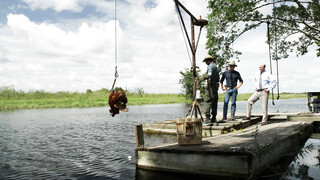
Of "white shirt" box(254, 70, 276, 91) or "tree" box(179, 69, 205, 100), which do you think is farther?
"tree" box(179, 69, 205, 100)

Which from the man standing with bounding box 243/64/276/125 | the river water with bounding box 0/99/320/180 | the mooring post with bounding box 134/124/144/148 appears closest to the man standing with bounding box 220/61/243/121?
the man standing with bounding box 243/64/276/125

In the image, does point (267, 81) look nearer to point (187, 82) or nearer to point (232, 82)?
point (232, 82)

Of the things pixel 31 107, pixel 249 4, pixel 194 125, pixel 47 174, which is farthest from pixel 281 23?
pixel 31 107

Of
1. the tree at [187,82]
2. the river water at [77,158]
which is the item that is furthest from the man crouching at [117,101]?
the tree at [187,82]

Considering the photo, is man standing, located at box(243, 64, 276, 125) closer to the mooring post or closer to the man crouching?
the mooring post

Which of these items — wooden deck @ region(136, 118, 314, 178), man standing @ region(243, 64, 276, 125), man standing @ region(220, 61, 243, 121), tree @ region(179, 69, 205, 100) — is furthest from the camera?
tree @ region(179, 69, 205, 100)

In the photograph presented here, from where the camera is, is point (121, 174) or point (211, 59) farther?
point (211, 59)

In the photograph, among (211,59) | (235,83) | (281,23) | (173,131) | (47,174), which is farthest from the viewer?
(281,23)

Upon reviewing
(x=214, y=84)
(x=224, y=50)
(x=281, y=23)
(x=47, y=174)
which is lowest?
(x=47, y=174)

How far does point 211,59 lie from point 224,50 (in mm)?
9912

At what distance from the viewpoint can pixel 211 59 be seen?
961 centimetres

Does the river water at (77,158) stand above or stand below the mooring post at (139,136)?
below

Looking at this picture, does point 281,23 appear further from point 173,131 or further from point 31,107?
point 31,107

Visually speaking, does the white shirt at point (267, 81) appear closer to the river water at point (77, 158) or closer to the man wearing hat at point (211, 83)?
the man wearing hat at point (211, 83)
